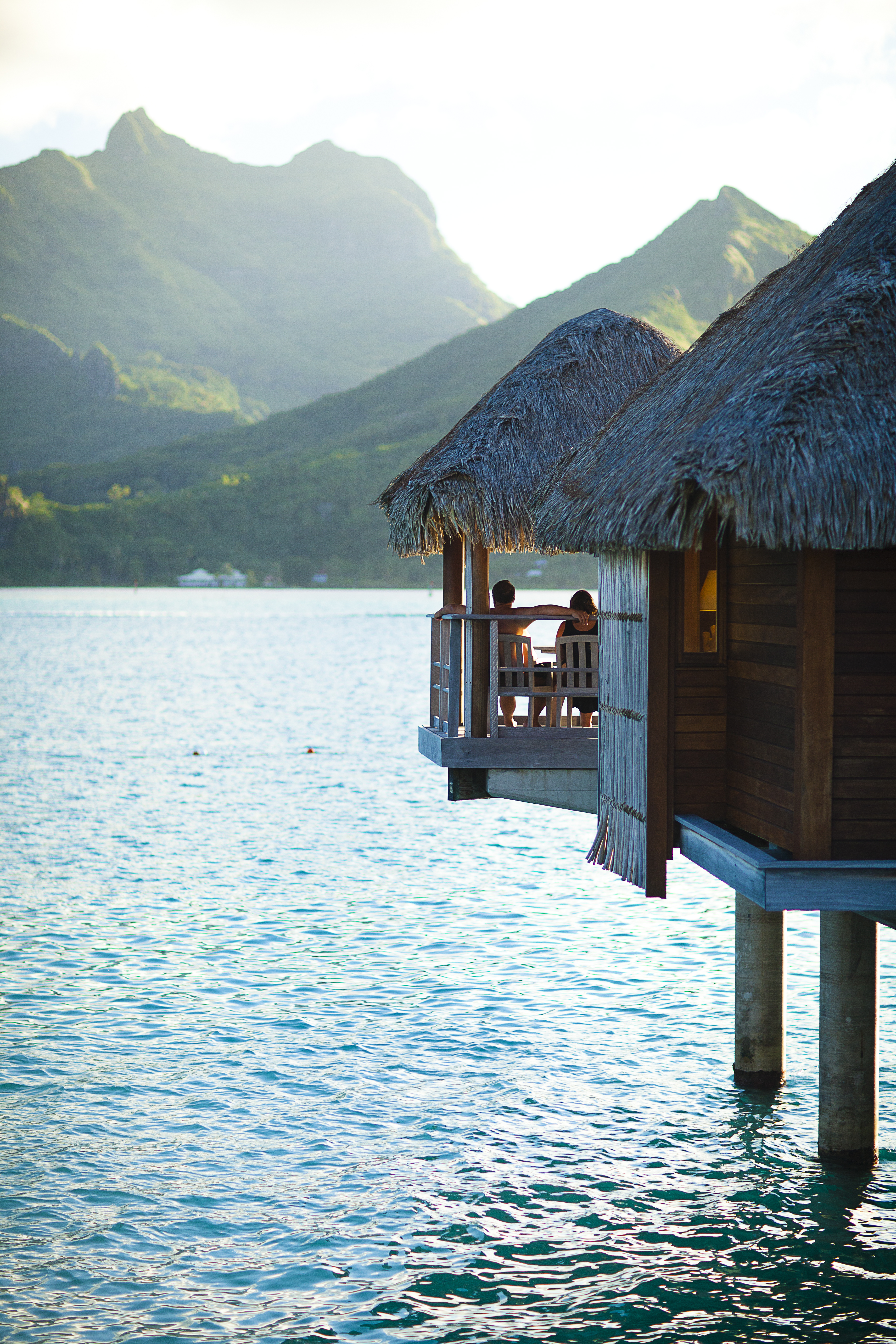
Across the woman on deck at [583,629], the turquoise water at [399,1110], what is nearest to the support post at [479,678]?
the woman on deck at [583,629]

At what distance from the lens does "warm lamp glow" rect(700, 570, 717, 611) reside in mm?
10211

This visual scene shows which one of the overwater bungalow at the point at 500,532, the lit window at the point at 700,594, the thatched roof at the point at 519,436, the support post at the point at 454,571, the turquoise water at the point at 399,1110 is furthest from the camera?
the support post at the point at 454,571

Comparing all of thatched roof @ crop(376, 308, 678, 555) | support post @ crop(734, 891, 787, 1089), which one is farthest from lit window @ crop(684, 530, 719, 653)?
support post @ crop(734, 891, 787, 1089)

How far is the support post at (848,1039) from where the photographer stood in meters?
8.70

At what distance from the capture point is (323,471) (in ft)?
547

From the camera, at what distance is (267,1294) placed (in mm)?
8953

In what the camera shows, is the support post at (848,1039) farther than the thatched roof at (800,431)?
Yes

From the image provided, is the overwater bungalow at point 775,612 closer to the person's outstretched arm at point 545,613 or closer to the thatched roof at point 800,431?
the thatched roof at point 800,431

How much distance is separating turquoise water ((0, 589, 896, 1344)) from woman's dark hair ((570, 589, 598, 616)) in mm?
4574

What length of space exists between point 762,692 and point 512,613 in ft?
10.7

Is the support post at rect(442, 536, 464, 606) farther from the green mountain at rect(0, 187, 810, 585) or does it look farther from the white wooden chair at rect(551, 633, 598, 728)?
the green mountain at rect(0, 187, 810, 585)

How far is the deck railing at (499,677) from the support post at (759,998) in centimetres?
235

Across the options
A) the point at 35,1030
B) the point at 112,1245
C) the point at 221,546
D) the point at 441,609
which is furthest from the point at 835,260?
the point at 221,546

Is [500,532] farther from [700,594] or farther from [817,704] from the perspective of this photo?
[817,704]
